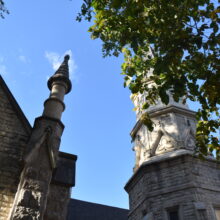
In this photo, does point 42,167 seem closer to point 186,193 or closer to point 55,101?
point 55,101

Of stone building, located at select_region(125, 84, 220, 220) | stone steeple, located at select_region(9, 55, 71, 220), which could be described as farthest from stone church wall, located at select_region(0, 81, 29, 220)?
stone building, located at select_region(125, 84, 220, 220)

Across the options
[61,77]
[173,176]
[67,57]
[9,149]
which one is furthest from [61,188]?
[173,176]

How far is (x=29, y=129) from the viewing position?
7.25 metres

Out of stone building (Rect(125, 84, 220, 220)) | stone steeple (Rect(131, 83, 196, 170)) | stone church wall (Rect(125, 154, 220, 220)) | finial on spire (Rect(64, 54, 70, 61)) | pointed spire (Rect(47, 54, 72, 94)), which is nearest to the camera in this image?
pointed spire (Rect(47, 54, 72, 94))

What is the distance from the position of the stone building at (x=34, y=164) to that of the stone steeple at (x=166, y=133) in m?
7.15

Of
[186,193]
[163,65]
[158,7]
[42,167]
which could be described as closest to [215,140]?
[163,65]

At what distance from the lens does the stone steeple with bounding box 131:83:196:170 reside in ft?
47.2

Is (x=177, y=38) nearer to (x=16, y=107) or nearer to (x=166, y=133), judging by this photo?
(x=16, y=107)

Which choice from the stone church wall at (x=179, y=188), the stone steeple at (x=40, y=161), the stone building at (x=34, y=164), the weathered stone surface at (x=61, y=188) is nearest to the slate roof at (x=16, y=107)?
the stone building at (x=34, y=164)

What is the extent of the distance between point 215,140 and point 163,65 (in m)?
2.60

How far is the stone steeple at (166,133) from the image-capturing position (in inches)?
566

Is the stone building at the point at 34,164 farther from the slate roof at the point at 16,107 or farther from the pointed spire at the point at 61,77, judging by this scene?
the pointed spire at the point at 61,77

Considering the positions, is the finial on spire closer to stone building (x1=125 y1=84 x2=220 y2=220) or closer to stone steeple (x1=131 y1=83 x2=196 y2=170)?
stone building (x1=125 y1=84 x2=220 y2=220)

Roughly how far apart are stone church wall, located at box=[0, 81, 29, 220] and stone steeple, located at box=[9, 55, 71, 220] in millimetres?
338
